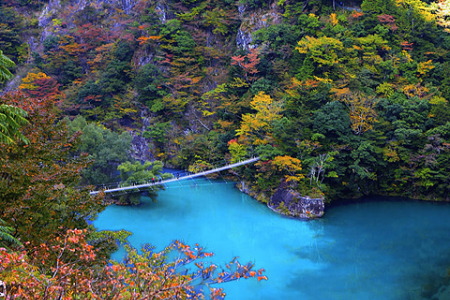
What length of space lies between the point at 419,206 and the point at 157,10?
1712cm

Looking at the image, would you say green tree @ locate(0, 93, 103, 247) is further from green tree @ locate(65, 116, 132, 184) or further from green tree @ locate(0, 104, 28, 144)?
green tree @ locate(65, 116, 132, 184)

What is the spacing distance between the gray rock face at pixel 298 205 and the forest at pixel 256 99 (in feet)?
1.09

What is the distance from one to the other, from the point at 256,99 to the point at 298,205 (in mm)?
4870

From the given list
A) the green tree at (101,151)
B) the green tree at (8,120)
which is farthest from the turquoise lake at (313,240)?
the green tree at (8,120)

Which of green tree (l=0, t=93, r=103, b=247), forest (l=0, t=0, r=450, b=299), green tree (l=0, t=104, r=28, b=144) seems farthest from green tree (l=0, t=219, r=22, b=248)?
forest (l=0, t=0, r=450, b=299)

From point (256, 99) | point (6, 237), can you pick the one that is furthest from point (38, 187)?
point (256, 99)

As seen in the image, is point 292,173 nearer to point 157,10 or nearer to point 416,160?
point 416,160

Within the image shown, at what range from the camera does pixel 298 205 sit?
1272 cm

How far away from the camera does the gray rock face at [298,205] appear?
41.3 feet

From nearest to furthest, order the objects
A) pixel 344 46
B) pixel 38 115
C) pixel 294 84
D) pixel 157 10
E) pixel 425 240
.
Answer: pixel 38 115
pixel 425 240
pixel 294 84
pixel 344 46
pixel 157 10

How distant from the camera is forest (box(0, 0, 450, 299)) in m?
13.0

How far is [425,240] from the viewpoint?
36.7 ft

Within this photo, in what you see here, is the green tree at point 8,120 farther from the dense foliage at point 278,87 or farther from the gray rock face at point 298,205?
the gray rock face at point 298,205

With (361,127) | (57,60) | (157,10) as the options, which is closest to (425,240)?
(361,127)
